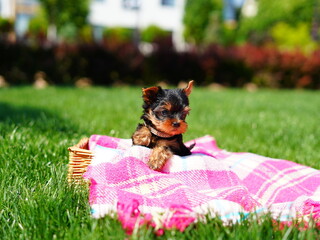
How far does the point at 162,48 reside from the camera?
14.2 metres

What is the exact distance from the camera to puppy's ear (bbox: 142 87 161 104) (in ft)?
9.41

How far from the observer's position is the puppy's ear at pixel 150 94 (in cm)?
287

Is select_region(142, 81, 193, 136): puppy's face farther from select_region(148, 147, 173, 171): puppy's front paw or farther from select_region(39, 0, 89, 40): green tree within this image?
select_region(39, 0, 89, 40): green tree

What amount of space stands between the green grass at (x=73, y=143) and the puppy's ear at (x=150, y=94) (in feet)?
2.86

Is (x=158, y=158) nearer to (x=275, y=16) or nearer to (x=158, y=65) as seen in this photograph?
(x=158, y=65)

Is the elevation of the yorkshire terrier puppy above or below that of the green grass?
above

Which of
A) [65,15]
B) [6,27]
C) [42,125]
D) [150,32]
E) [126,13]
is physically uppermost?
[126,13]

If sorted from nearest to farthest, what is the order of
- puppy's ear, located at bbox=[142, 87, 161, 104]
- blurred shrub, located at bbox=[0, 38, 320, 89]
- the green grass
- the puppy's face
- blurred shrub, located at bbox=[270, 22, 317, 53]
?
the green grass
the puppy's face
puppy's ear, located at bbox=[142, 87, 161, 104]
blurred shrub, located at bbox=[0, 38, 320, 89]
blurred shrub, located at bbox=[270, 22, 317, 53]

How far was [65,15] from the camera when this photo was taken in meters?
25.5

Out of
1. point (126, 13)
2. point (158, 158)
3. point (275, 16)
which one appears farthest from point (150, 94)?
point (275, 16)

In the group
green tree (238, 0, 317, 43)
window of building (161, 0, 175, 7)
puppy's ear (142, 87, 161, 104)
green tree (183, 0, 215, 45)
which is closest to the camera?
puppy's ear (142, 87, 161, 104)

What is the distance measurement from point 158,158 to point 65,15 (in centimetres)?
2472

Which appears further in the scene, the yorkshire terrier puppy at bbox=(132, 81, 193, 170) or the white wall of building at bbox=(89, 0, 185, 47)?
the white wall of building at bbox=(89, 0, 185, 47)

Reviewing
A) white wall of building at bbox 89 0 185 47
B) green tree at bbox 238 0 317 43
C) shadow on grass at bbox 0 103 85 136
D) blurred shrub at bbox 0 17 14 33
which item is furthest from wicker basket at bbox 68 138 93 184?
green tree at bbox 238 0 317 43
